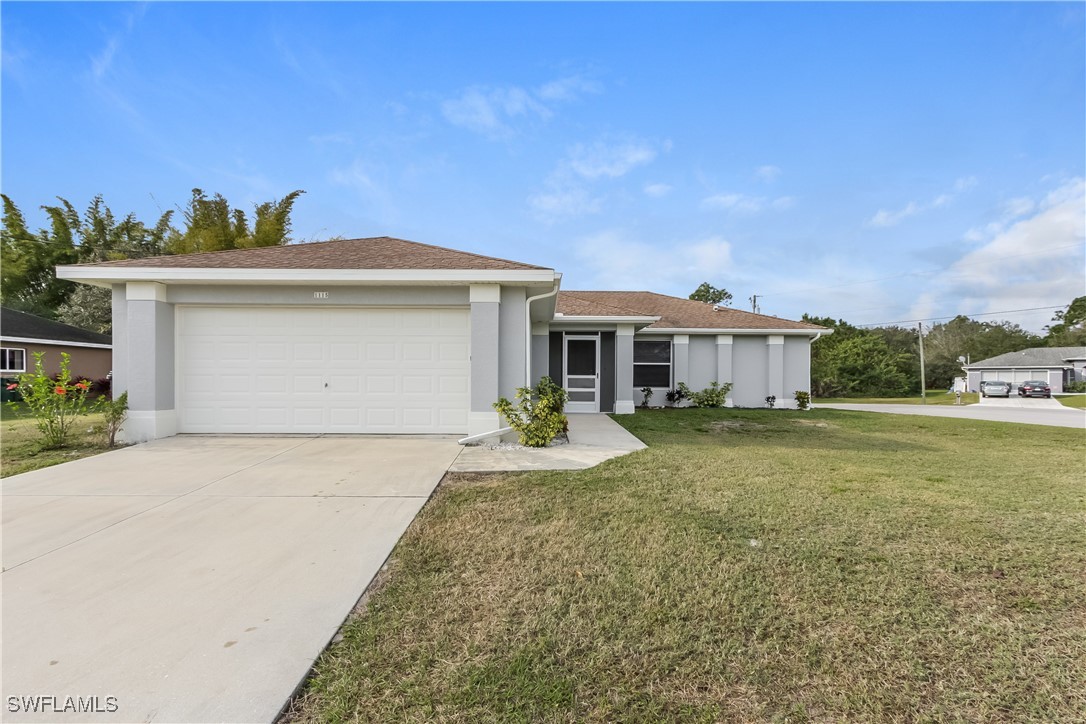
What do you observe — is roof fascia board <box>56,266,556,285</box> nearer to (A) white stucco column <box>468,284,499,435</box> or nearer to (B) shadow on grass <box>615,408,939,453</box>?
(A) white stucco column <box>468,284,499,435</box>

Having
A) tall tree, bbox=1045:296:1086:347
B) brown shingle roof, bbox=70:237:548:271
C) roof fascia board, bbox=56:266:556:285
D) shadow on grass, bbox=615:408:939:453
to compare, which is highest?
tall tree, bbox=1045:296:1086:347

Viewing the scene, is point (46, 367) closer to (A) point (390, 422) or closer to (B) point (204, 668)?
(A) point (390, 422)

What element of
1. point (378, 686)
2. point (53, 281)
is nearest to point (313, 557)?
point (378, 686)

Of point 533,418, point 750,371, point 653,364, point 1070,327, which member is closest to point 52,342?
point 533,418

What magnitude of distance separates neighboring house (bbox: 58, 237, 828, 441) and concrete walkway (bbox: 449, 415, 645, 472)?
93cm

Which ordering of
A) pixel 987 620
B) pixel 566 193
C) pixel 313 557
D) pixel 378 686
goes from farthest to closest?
pixel 566 193, pixel 313 557, pixel 987 620, pixel 378 686

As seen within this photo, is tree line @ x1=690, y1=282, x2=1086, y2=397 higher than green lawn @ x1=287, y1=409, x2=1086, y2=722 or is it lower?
higher

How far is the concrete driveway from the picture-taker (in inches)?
76.9

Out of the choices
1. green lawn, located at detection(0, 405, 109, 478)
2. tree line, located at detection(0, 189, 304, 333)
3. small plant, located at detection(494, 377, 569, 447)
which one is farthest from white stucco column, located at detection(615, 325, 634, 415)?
tree line, located at detection(0, 189, 304, 333)

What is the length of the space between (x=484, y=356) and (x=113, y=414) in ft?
19.7

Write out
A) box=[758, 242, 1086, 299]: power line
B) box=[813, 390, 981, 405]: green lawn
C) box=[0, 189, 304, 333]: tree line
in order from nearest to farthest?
box=[0, 189, 304, 333]: tree line
box=[813, 390, 981, 405]: green lawn
box=[758, 242, 1086, 299]: power line

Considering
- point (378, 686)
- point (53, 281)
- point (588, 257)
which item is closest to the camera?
point (378, 686)

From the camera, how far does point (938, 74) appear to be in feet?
37.2

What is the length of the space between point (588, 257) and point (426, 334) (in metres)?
14.2
